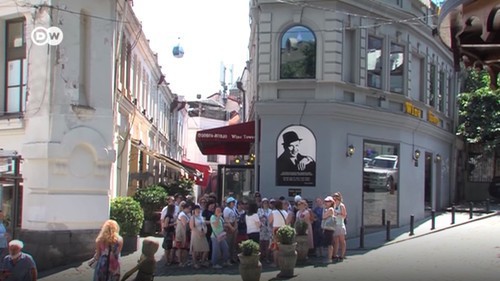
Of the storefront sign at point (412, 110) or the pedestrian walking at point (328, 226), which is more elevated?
the storefront sign at point (412, 110)

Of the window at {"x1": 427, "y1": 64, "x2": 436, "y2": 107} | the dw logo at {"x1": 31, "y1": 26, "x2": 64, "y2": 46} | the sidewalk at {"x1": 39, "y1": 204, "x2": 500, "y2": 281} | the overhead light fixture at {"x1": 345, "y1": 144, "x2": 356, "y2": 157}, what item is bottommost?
the sidewalk at {"x1": 39, "y1": 204, "x2": 500, "y2": 281}

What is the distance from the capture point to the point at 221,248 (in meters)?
14.6

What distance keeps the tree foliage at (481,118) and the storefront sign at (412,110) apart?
7.18 m

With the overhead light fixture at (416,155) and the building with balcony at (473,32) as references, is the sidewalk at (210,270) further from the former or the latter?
the building with balcony at (473,32)

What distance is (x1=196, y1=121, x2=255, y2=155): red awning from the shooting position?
21469mm

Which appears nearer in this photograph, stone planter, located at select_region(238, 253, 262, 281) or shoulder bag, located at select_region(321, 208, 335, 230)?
stone planter, located at select_region(238, 253, 262, 281)

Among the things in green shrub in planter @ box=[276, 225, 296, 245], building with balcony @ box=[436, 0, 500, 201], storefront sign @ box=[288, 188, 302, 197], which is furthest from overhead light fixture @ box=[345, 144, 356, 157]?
building with balcony @ box=[436, 0, 500, 201]

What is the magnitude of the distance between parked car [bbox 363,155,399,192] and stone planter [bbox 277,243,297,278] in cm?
852

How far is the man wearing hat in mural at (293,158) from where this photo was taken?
19.4m

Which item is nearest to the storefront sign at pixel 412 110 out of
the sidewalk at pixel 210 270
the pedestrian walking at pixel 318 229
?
the sidewalk at pixel 210 270

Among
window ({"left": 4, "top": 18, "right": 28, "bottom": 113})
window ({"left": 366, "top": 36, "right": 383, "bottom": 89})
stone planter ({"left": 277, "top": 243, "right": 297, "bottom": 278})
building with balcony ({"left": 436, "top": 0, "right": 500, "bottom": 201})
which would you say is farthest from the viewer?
window ({"left": 366, "top": 36, "right": 383, "bottom": 89})

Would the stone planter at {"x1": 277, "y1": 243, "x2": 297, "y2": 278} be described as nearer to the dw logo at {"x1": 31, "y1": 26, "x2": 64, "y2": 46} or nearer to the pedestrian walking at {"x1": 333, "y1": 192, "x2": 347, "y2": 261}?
the pedestrian walking at {"x1": 333, "y1": 192, "x2": 347, "y2": 261}

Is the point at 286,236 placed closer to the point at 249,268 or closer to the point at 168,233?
the point at 249,268

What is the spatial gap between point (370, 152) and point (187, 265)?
352 inches
